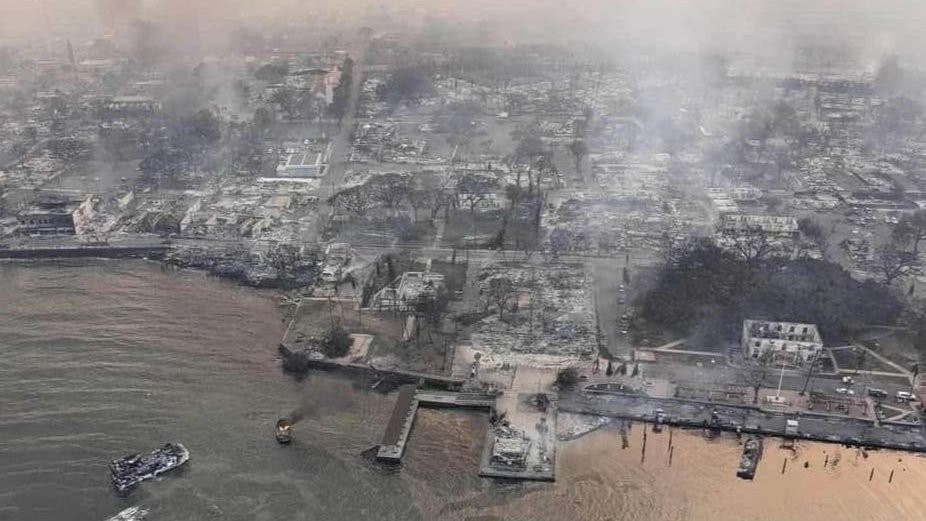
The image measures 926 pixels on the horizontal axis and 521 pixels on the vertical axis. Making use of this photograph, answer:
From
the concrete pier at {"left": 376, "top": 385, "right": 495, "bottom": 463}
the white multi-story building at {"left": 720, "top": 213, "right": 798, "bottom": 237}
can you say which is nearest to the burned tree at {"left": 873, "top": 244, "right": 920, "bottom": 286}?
the white multi-story building at {"left": 720, "top": 213, "right": 798, "bottom": 237}

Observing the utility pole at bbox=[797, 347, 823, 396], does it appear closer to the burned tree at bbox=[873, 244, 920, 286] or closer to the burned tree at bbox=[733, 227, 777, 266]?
the burned tree at bbox=[733, 227, 777, 266]

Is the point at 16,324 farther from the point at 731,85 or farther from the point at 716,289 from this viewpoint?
the point at 731,85

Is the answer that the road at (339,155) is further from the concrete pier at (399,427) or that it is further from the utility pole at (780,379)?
the utility pole at (780,379)

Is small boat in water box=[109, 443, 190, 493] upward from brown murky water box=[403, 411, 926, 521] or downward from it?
downward

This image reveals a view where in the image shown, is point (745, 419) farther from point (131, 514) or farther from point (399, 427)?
point (131, 514)

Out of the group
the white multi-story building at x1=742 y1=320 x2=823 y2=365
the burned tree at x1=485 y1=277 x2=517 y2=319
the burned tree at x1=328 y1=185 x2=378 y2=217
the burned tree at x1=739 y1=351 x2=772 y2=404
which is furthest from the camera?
the burned tree at x1=328 y1=185 x2=378 y2=217

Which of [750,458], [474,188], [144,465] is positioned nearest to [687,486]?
[750,458]

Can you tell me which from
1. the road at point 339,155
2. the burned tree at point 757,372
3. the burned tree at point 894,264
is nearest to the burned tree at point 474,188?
the road at point 339,155
